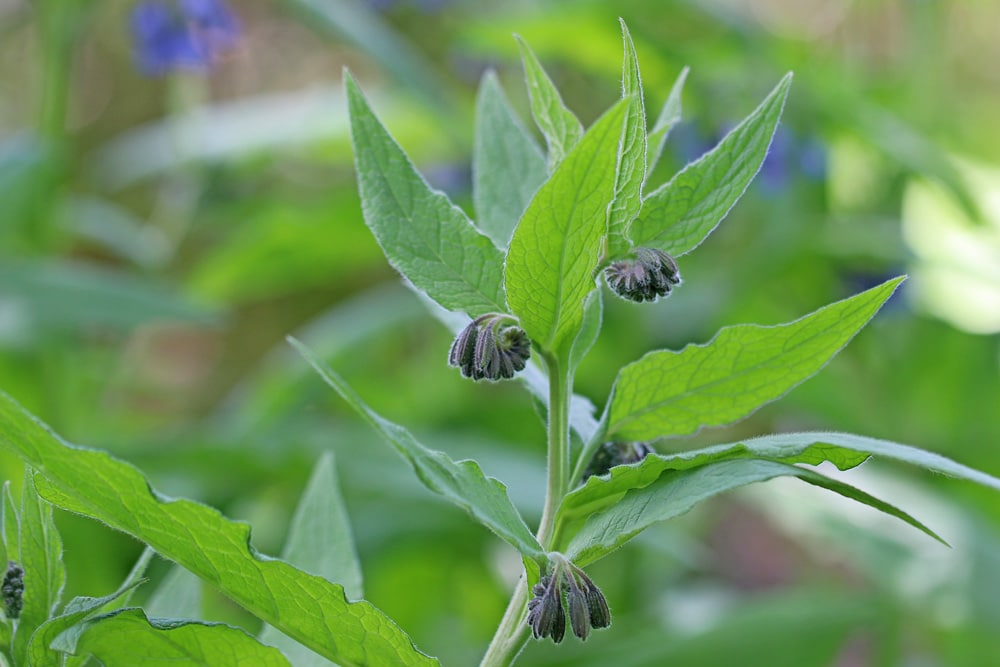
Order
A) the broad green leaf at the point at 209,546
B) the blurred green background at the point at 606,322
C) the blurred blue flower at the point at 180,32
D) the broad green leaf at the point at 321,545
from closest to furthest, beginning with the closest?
the broad green leaf at the point at 209,546, the broad green leaf at the point at 321,545, the blurred green background at the point at 606,322, the blurred blue flower at the point at 180,32

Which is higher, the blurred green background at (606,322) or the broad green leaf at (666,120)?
the broad green leaf at (666,120)

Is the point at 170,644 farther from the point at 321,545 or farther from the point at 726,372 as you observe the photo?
the point at 726,372

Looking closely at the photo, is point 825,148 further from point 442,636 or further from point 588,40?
point 442,636

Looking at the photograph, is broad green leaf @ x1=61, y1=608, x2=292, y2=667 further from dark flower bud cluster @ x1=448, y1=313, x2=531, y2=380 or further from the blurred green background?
the blurred green background

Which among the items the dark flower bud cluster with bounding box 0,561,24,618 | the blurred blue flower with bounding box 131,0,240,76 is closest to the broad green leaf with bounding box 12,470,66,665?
the dark flower bud cluster with bounding box 0,561,24,618

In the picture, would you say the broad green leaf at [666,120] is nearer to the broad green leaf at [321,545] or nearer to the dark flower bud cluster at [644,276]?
the dark flower bud cluster at [644,276]

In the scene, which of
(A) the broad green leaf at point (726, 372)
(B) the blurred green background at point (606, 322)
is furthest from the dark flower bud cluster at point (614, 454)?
(B) the blurred green background at point (606, 322)
